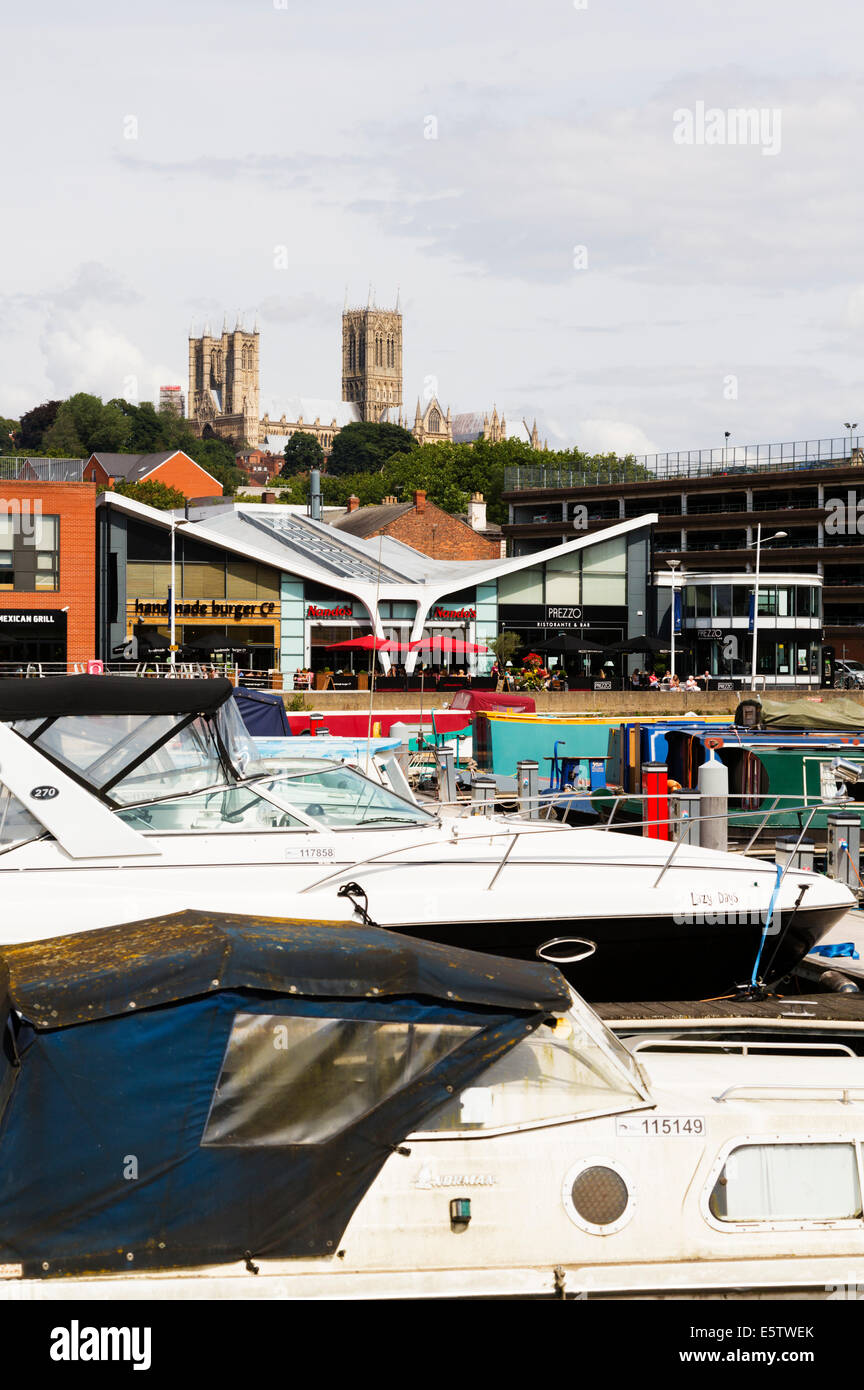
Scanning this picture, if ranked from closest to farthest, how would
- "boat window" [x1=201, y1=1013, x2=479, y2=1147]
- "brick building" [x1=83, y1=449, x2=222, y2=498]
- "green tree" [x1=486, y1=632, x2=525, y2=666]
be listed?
"boat window" [x1=201, y1=1013, x2=479, y2=1147] < "green tree" [x1=486, y1=632, x2=525, y2=666] < "brick building" [x1=83, y1=449, x2=222, y2=498]

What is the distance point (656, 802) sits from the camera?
19047mm

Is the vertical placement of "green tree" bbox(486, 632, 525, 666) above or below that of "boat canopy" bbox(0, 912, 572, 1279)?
above

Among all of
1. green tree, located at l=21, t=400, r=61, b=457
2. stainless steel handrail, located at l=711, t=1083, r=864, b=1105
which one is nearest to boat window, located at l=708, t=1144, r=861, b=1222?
stainless steel handrail, located at l=711, t=1083, r=864, b=1105

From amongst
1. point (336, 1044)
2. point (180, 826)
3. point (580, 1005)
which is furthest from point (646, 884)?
point (336, 1044)

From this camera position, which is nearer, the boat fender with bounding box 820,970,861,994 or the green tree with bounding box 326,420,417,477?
the boat fender with bounding box 820,970,861,994

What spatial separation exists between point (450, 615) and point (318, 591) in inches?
241

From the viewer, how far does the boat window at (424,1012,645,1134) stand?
5367 mm

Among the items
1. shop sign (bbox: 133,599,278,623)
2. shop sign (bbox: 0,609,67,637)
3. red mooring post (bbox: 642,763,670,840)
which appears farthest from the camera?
shop sign (bbox: 133,599,278,623)

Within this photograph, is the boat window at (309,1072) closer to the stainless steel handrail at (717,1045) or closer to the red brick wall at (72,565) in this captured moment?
the stainless steel handrail at (717,1045)

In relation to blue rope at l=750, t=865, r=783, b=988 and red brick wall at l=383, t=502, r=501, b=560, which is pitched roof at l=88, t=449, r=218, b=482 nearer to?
red brick wall at l=383, t=502, r=501, b=560
